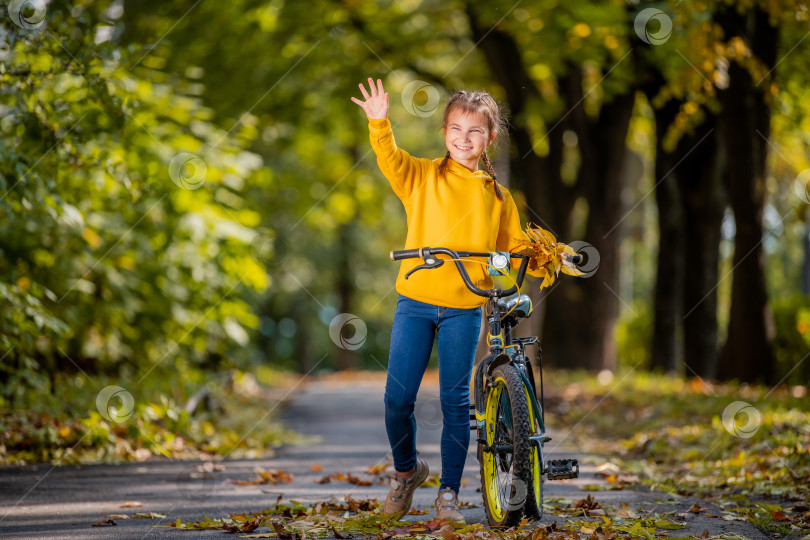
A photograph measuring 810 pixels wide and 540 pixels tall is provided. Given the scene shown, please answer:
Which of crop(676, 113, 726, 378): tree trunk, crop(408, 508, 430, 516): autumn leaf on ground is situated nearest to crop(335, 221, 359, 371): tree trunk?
crop(676, 113, 726, 378): tree trunk

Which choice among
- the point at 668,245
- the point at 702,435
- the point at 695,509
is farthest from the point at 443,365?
the point at 668,245

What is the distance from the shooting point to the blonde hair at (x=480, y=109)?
187 inches

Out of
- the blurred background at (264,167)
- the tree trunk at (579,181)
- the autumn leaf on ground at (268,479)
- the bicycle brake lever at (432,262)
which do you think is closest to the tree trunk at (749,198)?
the blurred background at (264,167)

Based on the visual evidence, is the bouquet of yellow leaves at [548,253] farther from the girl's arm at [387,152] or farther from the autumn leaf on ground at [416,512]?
the autumn leaf on ground at [416,512]

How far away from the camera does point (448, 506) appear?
188 inches

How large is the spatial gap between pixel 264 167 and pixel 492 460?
37.0 feet

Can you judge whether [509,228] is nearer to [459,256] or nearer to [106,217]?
[459,256]

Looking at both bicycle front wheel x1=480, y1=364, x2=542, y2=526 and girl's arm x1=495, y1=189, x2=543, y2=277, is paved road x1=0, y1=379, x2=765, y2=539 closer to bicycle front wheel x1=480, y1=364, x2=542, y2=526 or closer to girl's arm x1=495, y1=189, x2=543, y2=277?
bicycle front wheel x1=480, y1=364, x2=542, y2=526

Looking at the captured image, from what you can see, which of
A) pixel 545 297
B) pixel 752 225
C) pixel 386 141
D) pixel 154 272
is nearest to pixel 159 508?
pixel 386 141

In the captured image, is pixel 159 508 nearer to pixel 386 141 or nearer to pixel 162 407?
pixel 386 141

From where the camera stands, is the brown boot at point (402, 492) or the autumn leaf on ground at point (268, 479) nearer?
the brown boot at point (402, 492)

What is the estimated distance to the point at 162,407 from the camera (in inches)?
344

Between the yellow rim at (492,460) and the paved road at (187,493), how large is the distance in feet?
1.31

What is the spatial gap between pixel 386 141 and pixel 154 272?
7983mm
